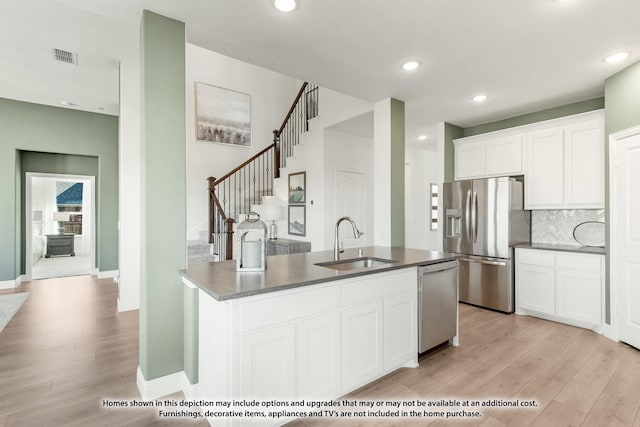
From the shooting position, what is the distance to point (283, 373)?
185 cm

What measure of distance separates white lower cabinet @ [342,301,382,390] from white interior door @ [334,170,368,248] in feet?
10.3

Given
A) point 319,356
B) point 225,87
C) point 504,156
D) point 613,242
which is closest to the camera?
point 319,356

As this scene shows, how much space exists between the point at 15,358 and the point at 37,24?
3132 mm

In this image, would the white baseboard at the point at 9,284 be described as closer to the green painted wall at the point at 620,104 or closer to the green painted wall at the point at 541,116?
the green painted wall at the point at 541,116

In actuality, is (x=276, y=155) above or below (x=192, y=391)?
above

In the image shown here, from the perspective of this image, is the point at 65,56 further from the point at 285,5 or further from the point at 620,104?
the point at 620,104

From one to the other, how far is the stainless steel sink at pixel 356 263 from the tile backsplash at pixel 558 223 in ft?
9.89

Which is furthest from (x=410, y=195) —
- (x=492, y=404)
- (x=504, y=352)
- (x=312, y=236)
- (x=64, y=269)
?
(x=64, y=269)

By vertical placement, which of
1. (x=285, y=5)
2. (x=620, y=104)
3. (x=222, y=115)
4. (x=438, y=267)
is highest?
(x=222, y=115)

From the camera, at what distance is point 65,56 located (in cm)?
365

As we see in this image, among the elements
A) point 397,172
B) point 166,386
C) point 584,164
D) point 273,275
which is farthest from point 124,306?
point 584,164

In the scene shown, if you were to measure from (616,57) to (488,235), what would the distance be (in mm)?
2285

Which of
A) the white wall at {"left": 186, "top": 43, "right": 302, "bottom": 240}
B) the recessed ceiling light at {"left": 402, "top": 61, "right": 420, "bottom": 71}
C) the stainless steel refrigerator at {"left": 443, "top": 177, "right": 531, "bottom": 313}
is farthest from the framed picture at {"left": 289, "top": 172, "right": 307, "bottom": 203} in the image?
the recessed ceiling light at {"left": 402, "top": 61, "right": 420, "bottom": 71}

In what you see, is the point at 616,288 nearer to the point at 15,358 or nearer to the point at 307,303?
the point at 307,303
